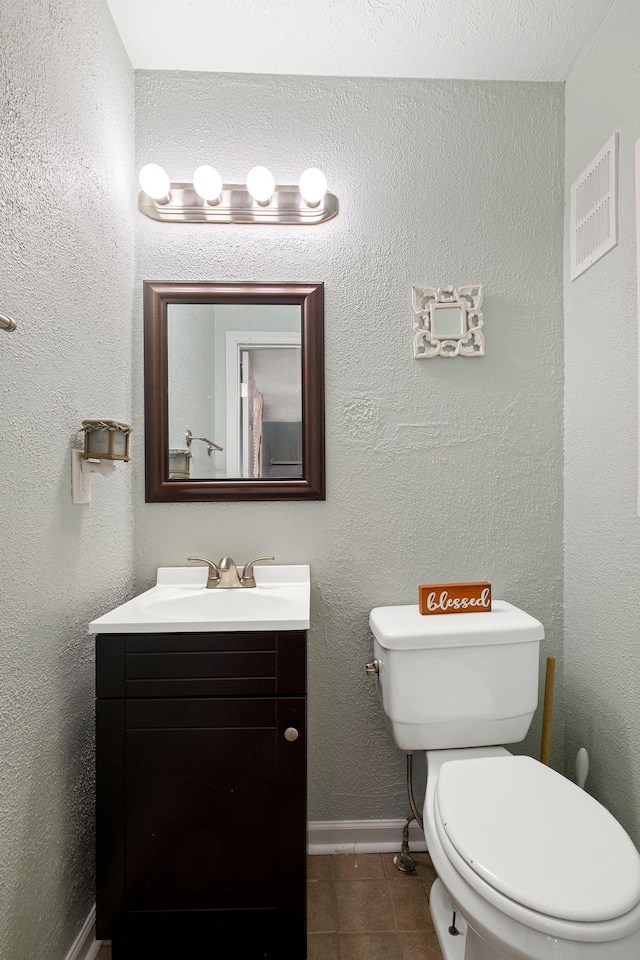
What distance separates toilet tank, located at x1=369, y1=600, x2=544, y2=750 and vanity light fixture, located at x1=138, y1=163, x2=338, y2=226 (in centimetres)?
123

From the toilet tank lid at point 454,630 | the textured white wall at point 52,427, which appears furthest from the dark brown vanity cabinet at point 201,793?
the toilet tank lid at point 454,630

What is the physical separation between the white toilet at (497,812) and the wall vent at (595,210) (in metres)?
1.05

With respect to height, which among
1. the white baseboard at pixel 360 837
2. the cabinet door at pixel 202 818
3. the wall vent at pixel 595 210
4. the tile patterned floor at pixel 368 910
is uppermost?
the wall vent at pixel 595 210

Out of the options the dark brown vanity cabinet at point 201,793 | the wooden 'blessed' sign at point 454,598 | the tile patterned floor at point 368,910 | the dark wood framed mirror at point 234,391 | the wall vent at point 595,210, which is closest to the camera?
the dark brown vanity cabinet at point 201,793

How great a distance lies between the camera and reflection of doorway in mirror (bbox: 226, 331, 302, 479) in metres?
1.74

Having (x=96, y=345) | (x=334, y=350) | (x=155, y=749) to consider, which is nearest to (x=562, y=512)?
(x=334, y=350)

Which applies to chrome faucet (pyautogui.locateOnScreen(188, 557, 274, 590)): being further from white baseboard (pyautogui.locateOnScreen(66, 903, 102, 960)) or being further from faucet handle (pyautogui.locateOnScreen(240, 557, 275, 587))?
white baseboard (pyautogui.locateOnScreen(66, 903, 102, 960))

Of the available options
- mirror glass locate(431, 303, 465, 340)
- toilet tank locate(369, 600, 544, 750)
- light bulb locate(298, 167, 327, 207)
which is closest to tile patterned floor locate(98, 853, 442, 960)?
toilet tank locate(369, 600, 544, 750)

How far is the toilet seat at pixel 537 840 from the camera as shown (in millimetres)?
935

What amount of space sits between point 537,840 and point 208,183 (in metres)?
1.78

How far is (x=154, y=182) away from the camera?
5.29ft

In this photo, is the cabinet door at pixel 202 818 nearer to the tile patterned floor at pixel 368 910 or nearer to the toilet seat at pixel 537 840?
the tile patterned floor at pixel 368 910

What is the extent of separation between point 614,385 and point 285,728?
1212 mm

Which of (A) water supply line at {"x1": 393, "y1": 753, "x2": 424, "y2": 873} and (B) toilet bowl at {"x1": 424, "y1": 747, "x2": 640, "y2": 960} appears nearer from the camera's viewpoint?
(B) toilet bowl at {"x1": 424, "y1": 747, "x2": 640, "y2": 960}
